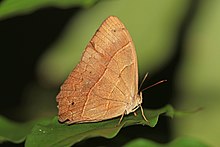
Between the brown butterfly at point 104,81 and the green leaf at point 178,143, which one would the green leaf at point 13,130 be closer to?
the brown butterfly at point 104,81

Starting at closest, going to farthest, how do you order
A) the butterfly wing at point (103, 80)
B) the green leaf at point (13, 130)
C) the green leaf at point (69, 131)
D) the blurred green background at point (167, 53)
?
the green leaf at point (69, 131) → the butterfly wing at point (103, 80) → the green leaf at point (13, 130) → the blurred green background at point (167, 53)

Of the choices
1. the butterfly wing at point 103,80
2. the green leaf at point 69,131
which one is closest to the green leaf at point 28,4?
the butterfly wing at point 103,80

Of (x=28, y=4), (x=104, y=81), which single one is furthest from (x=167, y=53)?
(x=28, y=4)

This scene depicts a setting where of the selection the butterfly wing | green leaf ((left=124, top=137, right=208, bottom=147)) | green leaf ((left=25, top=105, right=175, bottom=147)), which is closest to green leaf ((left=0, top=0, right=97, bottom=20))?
the butterfly wing

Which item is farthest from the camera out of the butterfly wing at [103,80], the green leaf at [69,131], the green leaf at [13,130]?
the green leaf at [13,130]

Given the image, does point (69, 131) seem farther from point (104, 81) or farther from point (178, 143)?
point (178, 143)

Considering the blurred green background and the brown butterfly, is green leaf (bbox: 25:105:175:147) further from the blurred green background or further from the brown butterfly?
the blurred green background
